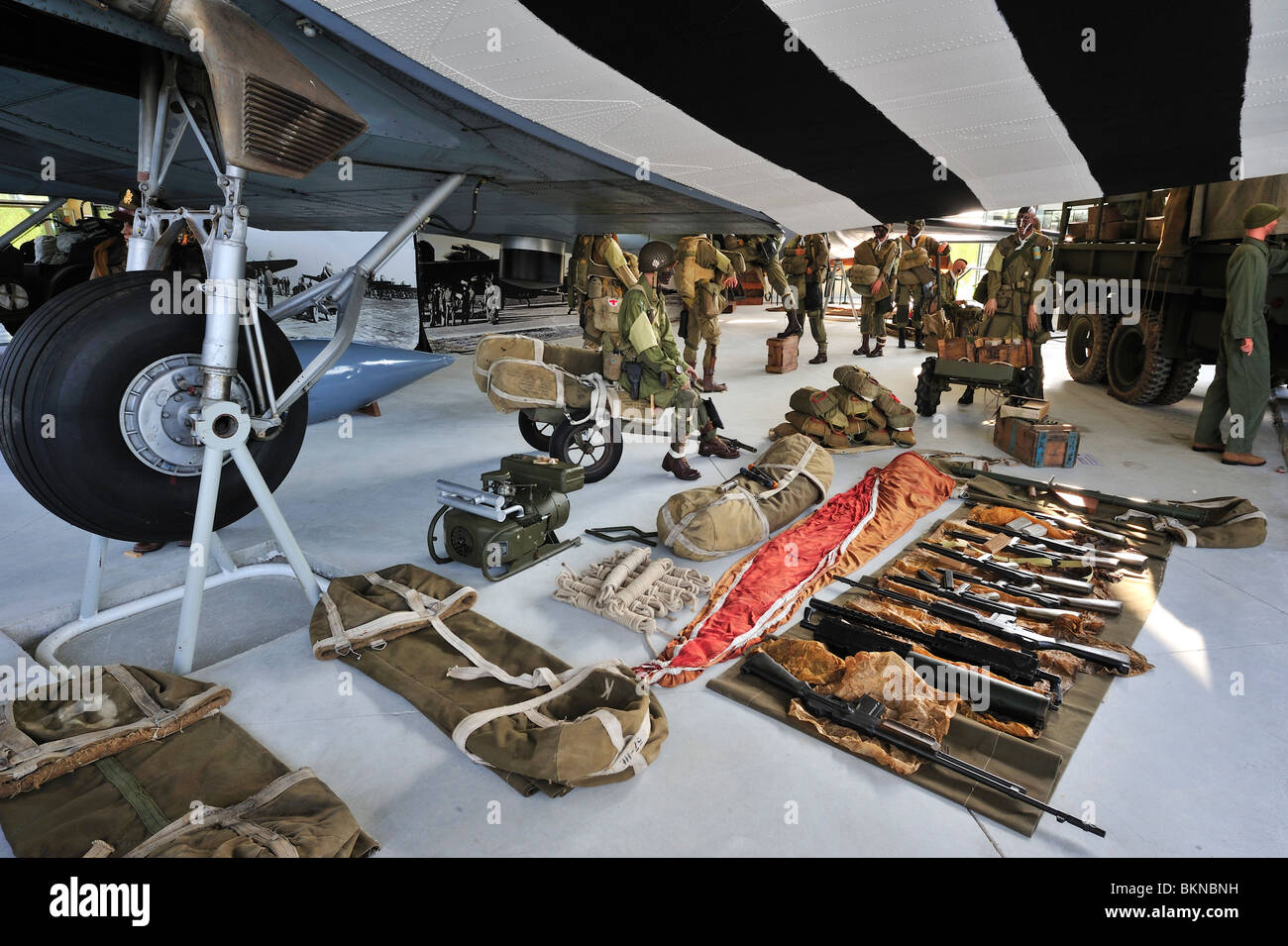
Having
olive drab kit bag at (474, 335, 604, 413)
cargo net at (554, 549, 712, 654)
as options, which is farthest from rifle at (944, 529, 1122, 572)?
olive drab kit bag at (474, 335, 604, 413)

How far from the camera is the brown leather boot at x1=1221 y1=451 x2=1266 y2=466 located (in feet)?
19.2

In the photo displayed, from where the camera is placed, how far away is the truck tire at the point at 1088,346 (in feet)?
28.7

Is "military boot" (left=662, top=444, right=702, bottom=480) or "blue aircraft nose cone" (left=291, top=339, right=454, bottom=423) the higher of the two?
"blue aircraft nose cone" (left=291, top=339, right=454, bottom=423)

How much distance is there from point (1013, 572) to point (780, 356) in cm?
627

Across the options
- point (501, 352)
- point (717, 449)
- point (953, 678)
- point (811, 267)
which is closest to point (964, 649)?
point (953, 678)

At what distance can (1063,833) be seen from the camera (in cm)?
208

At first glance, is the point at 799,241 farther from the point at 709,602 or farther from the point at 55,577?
the point at 55,577

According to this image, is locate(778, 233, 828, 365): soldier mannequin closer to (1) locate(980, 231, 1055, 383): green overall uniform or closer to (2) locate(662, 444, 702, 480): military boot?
(1) locate(980, 231, 1055, 383): green overall uniform

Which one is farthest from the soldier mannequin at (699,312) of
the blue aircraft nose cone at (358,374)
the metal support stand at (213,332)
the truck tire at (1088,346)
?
the metal support stand at (213,332)

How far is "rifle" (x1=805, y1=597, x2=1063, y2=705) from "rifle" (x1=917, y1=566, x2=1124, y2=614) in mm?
595

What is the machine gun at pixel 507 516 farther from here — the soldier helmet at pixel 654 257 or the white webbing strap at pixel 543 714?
the soldier helmet at pixel 654 257

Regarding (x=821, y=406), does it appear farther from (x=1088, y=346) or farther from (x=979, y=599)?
(x=1088, y=346)

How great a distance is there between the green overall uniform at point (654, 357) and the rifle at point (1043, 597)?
2.22 m

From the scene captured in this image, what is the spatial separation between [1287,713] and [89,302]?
4.63 meters
